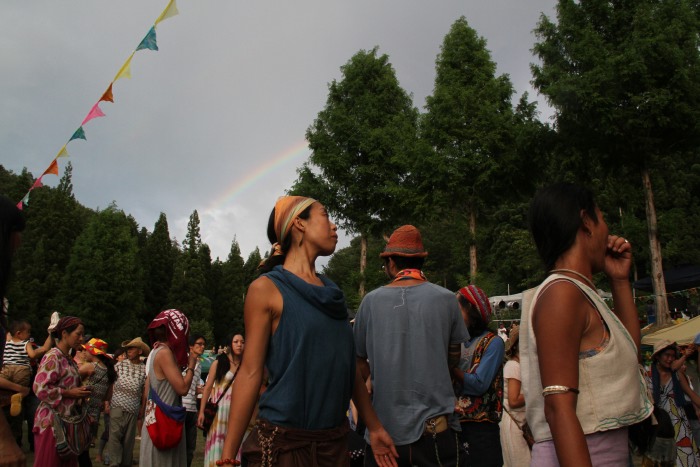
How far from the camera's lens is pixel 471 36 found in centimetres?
3378

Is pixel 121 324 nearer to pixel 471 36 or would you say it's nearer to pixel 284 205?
pixel 471 36

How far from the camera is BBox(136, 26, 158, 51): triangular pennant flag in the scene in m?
12.4

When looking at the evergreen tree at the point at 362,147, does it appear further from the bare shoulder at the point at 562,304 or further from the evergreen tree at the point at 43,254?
the bare shoulder at the point at 562,304

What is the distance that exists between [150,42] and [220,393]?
8.07 m

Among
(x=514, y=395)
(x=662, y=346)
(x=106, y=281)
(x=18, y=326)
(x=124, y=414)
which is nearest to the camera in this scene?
(x=514, y=395)

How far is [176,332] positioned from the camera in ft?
20.6

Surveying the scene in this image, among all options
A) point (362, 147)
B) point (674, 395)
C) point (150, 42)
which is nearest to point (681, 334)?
point (674, 395)

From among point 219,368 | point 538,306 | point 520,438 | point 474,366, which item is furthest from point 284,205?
point 219,368

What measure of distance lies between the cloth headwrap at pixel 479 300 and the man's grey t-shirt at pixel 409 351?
0.76m

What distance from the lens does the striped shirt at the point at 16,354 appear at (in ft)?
30.5

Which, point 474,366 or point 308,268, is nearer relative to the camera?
point 308,268

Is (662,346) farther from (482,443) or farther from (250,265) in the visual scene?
(250,265)

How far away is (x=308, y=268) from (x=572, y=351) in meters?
1.44

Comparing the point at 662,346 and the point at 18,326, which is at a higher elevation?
the point at 18,326
